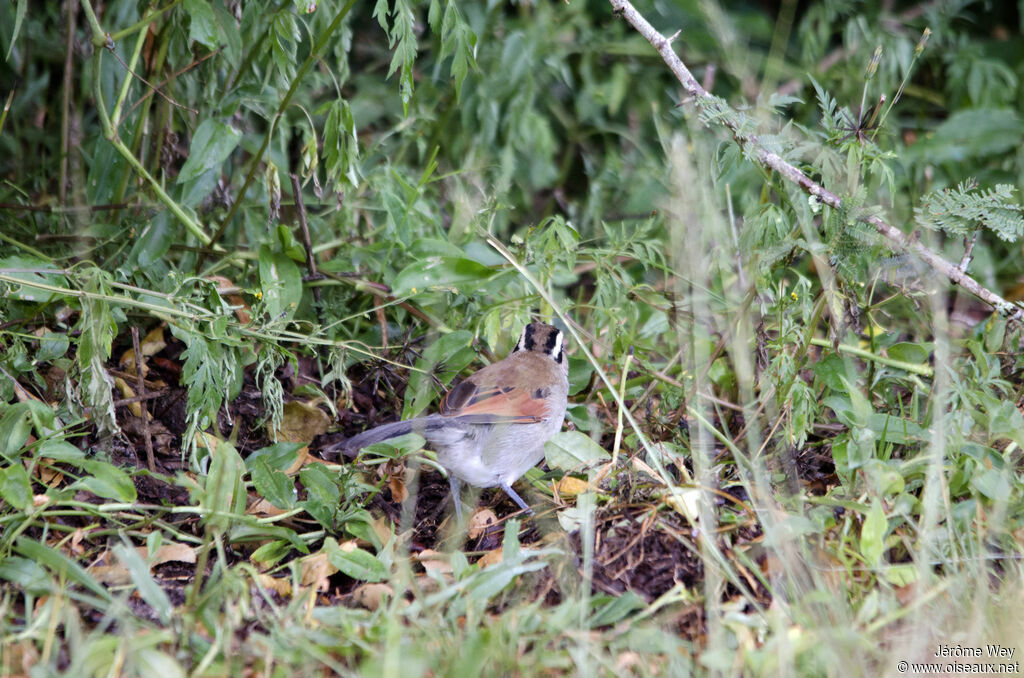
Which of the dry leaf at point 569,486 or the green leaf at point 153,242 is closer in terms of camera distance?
the dry leaf at point 569,486

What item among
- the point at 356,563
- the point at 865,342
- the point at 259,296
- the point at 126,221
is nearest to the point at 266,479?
the point at 356,563

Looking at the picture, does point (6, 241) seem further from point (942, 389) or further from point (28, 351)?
point (942, 389)

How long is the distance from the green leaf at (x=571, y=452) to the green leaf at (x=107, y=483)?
5.11 feet

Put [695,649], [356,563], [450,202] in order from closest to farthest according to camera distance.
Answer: [695,649] → [356,563] → [450,202]

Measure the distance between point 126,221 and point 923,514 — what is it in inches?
145

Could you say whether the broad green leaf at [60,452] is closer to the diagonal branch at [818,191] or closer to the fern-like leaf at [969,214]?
the diagonal branch at [818,191]

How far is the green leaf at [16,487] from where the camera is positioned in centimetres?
328

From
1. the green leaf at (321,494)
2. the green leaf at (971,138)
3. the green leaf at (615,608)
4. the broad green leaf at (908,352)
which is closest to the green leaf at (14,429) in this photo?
the green leaf at (321,494)

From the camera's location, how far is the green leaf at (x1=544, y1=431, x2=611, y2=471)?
391 centimetres

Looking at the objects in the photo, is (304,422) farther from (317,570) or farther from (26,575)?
(26,575)

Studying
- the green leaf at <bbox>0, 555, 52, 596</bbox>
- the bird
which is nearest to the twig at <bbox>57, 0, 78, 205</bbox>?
the bird

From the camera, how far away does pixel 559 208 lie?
6.67 m

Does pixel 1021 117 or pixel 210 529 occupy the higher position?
pixel 1021 117

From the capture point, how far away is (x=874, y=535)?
3.23 m
